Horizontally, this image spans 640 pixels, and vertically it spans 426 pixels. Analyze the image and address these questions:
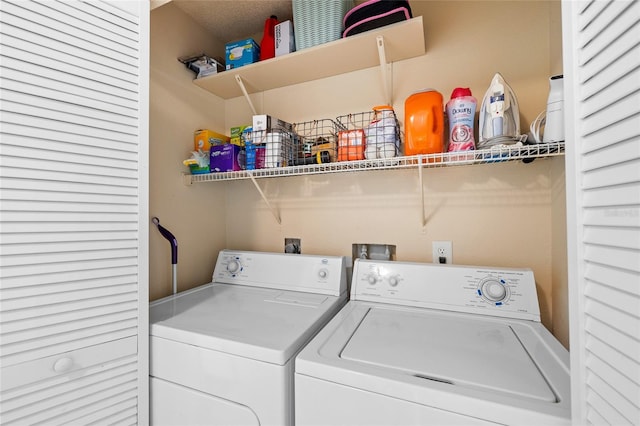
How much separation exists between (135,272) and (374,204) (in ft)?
4.04

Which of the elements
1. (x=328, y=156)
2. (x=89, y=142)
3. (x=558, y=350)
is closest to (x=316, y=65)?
(x=328, y=156)

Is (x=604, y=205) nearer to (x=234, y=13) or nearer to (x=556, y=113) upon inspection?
(x=556, y=113)

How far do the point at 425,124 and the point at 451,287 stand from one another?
0.77 metres

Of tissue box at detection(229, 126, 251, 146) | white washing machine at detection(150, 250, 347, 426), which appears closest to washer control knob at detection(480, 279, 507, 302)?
white washing machine at detection(150, 250, 347, 426)

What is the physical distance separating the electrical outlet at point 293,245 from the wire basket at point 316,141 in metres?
0.56

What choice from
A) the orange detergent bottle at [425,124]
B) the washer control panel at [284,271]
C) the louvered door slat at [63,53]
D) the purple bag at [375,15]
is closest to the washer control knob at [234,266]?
the washer control panel at [284,271]

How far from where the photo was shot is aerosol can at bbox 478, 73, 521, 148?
1166mm

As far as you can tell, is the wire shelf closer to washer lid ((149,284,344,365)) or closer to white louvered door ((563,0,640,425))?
white louvered door ((563,0,640,425))

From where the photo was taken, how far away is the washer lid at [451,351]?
0.77 m

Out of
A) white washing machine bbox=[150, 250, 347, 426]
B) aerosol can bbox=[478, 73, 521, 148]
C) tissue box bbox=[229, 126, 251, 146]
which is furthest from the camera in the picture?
tissue box bbox=[229, 126, 251, 146]

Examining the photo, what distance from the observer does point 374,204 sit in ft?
5.49

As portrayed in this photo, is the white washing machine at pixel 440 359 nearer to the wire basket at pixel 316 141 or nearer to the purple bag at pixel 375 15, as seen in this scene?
the wire basket at pixel 316 141

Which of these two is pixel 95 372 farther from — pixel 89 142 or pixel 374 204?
pixel 374 204

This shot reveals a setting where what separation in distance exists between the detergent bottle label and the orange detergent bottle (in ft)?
0.17
